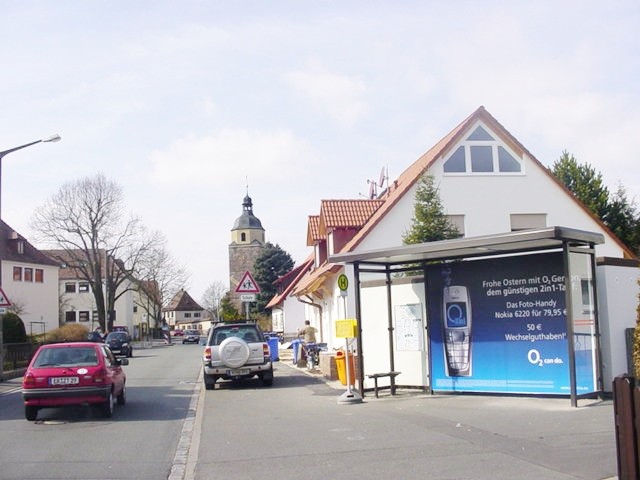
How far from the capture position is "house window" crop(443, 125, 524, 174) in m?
30.7

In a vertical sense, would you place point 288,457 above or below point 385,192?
below

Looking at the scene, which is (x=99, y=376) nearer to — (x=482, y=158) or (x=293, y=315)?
(x=482, y=158)

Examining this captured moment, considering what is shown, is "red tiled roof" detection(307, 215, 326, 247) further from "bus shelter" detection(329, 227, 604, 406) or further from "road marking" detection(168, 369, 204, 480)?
"road marking" detection(168, 369, 204, 480)

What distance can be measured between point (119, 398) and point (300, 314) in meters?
40.4

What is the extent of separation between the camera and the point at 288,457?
401 inches

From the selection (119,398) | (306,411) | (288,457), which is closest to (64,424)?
(119,398)

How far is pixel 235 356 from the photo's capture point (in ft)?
69.1

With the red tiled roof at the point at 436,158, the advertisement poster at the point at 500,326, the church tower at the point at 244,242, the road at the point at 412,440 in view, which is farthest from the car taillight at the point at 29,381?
the church tower at the point at 244,242

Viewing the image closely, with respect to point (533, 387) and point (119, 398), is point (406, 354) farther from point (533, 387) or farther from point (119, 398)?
point (119, 398)

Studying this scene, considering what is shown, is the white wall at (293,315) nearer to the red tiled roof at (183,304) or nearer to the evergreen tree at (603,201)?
the evergreen tree at (603,201)

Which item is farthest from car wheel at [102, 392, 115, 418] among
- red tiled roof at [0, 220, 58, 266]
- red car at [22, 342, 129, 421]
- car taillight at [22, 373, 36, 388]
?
red tiled roof at [0, 220, 58, 266]

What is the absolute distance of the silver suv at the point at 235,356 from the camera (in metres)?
21.1

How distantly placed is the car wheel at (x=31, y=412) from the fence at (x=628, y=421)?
11595 mm

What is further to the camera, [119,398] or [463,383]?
[119,398]
